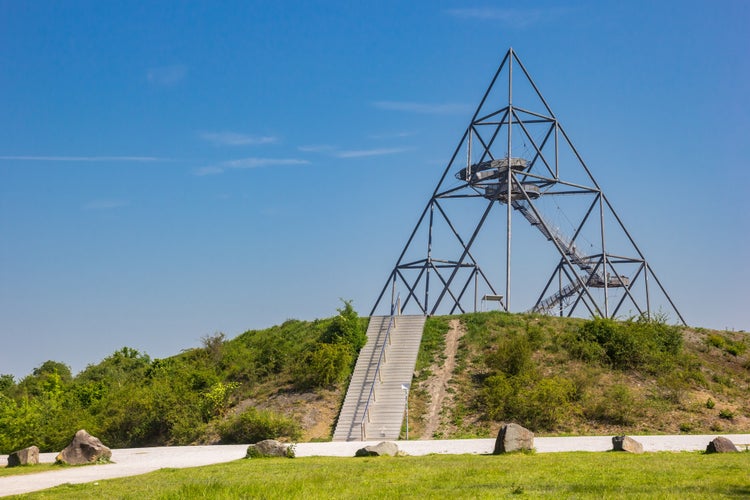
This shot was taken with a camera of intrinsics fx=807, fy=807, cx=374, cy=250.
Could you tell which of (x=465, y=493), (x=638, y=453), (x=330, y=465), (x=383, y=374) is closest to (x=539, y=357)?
(x=383, y=374)

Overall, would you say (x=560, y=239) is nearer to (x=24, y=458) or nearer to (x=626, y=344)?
(x=626, y=344)

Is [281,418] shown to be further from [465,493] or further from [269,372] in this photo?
[465,493]

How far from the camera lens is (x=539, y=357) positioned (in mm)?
39906

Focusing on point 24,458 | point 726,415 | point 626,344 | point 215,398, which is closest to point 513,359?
point 626,344

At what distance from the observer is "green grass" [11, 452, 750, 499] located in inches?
580

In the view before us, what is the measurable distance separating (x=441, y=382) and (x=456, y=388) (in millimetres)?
983

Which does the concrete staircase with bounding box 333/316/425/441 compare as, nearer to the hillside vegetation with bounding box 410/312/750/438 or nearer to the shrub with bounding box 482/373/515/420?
the hillside vegetation with bounding box 410/312/750/438

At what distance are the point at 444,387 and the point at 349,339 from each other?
667 centimetres

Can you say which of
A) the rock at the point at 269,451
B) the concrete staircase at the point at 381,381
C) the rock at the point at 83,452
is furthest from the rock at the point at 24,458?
the concrete staircase at the point at 381,381

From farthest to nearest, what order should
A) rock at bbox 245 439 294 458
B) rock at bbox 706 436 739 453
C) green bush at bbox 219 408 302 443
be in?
green bush at bbox 219 408 302 443, rock at bbox 245 439 294 458, rock at bbox 706 436 739 453

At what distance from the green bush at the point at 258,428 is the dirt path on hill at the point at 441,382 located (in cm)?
575

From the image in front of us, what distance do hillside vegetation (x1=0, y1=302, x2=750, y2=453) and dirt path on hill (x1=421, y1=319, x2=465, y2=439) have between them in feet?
0.37

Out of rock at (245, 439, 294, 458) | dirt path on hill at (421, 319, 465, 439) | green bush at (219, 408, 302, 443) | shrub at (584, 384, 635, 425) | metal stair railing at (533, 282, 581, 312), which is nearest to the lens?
rock at (245, 439, 294, 458)

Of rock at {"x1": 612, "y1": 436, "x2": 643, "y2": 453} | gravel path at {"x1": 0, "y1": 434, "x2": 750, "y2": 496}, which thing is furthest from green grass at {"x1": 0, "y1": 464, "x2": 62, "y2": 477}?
rock at {"x1": 612, "y1": 436, "x2": 643, "y2": 453}
